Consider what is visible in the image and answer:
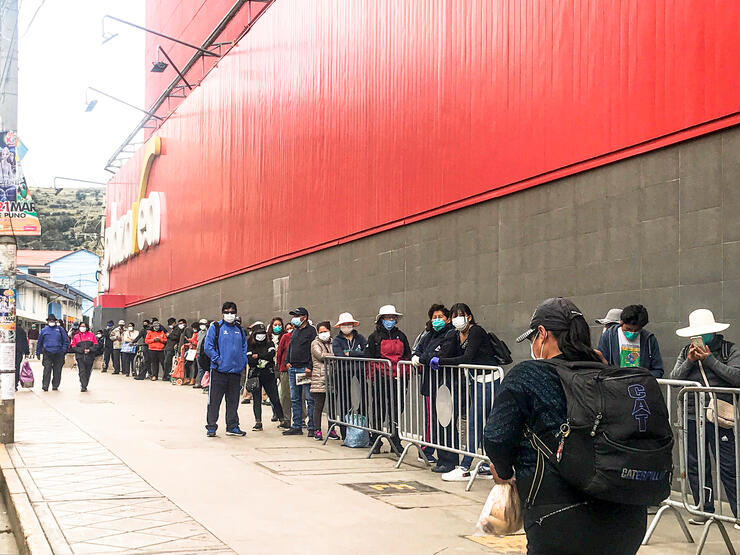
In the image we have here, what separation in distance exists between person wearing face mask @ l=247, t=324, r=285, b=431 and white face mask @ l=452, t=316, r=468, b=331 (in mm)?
4931

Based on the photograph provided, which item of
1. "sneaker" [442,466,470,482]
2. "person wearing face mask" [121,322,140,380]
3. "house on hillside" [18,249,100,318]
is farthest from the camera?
"house on hillside" [18,249,100,318]

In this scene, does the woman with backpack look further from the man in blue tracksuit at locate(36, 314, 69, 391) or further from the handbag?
the man in blue tracksuit at locate(36, 314, 69, 391)

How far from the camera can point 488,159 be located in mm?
12570

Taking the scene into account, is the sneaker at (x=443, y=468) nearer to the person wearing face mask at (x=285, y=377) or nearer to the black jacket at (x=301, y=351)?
the black jacket at (x=301, y=351)

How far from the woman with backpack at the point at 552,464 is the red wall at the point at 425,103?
18.5 ft

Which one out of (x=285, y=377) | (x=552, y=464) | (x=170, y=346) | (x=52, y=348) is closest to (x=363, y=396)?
(x=285, y=377)

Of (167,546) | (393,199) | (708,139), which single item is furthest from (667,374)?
(393,199)

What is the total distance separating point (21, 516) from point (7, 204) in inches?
240

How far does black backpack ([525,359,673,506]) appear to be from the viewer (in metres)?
3.32

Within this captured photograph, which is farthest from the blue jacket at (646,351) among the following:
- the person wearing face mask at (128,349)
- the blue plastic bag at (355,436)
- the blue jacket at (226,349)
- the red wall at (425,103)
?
the person wearing face mask at (128,349)

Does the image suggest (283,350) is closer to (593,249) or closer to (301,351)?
(301,351)

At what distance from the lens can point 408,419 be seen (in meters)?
11.2

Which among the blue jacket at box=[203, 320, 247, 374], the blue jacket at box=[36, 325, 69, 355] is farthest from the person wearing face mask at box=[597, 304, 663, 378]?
the blue jacket at box=[36, 325, 69, 355]

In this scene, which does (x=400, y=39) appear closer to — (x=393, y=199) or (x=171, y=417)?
(x=393, y=199)
